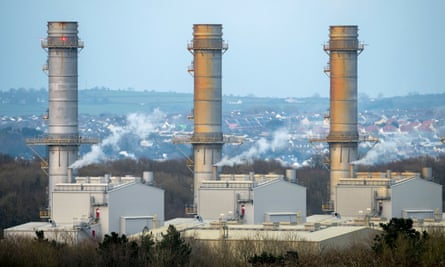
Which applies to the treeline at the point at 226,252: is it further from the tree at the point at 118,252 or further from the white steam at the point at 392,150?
the white steam at the point at 392,150

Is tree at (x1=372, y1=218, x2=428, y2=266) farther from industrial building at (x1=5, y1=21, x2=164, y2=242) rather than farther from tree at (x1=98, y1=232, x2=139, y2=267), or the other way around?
industrial building at (x1=5, y1=21, x2=164, y2=242)

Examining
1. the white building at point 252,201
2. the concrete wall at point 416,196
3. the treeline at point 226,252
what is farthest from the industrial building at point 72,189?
the concrete wall at point 416,196

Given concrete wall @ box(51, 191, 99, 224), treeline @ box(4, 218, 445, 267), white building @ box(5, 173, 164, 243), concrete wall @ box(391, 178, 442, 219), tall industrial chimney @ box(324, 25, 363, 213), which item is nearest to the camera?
treeline @ box(4, 218, 445, 267)

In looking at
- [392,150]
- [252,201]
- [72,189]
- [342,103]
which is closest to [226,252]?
[72,189]

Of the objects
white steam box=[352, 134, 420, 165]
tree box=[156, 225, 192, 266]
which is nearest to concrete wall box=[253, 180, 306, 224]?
white steam box=[352, 134, 420, 165]

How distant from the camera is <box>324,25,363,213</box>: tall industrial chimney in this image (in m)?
121

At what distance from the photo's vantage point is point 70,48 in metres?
117

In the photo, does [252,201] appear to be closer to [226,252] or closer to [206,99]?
[206,99]

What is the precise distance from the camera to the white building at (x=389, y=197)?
4592 inches

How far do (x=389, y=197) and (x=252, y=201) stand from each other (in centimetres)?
872

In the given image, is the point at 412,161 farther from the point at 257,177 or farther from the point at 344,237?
the point at 344,237

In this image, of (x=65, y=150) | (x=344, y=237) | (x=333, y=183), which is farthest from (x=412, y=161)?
(x=344, y=237)

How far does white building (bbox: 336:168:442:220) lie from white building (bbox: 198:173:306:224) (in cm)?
317

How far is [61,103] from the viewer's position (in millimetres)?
116875
